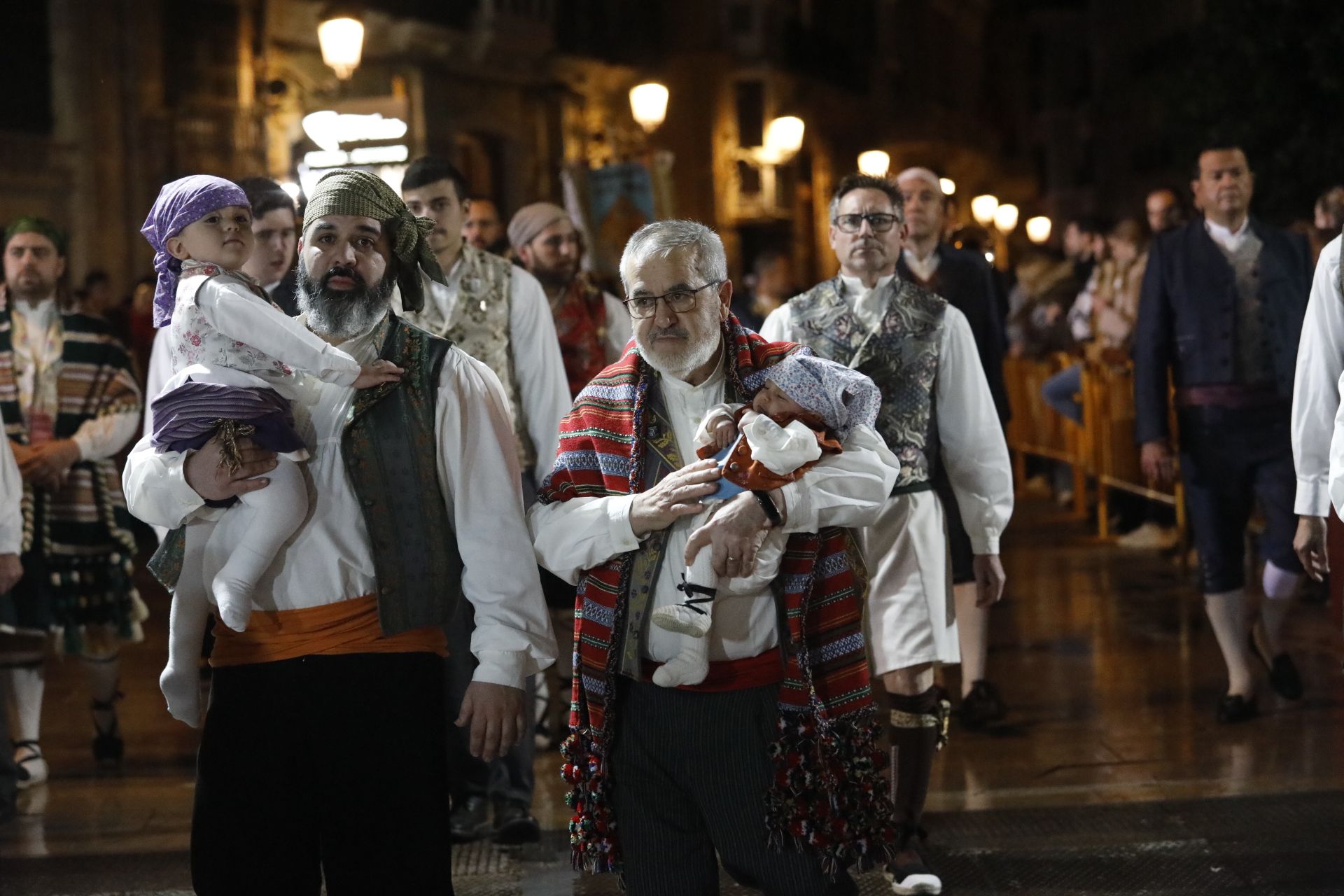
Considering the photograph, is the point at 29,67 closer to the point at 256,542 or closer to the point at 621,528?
the point at 256,542

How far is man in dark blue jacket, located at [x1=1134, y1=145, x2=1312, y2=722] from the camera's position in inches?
283

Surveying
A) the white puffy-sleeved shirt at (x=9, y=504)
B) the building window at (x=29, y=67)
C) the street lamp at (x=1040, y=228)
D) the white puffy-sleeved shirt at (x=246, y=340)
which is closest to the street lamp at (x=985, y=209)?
the street lamp at (x=1040, y=228)

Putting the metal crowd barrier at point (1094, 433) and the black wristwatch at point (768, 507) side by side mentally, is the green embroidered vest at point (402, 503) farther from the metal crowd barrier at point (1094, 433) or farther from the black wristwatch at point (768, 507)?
the metal crowd barrier at point (1094, 433)

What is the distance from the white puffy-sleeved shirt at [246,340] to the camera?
359 centimetres

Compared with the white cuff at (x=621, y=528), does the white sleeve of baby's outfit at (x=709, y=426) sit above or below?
above

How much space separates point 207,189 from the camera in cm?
379

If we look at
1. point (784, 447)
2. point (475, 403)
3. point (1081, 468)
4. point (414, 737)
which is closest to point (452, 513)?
point (475, 403)

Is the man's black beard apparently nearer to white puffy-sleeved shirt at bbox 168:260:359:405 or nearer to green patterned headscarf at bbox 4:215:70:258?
white puffy-sleeved shirt at bbox 168:260:359:405

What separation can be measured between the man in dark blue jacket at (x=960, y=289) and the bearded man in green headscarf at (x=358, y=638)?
136 inches

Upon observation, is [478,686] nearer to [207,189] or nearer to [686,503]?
[686,503]

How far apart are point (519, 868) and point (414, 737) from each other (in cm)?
213

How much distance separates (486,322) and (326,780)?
2785mm

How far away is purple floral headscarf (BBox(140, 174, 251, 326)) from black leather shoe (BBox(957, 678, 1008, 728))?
4451 millimetres

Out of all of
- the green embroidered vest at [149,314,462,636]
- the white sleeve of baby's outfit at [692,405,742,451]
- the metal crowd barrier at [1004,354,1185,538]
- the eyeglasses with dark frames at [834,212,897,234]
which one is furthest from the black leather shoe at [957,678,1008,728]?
the green embroidered vest at [149,314,462,636]
